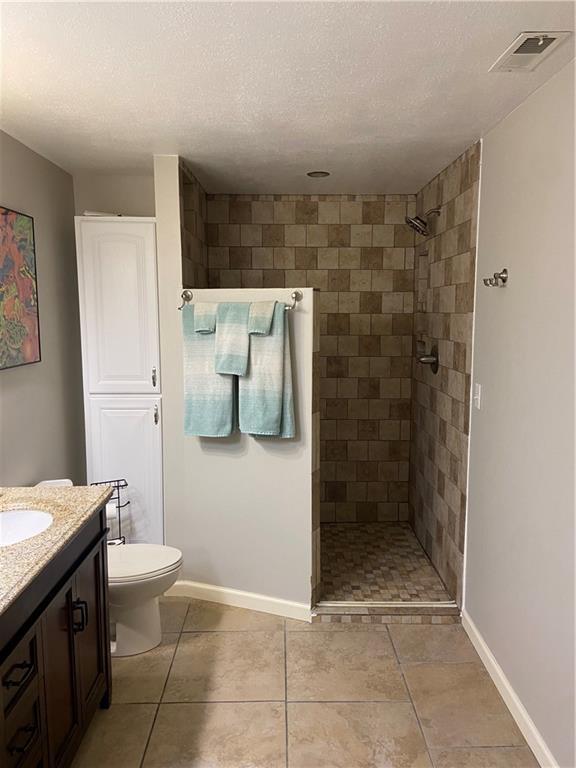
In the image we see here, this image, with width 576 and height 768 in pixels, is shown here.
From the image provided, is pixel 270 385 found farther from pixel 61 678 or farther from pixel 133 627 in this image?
pixel 61 678

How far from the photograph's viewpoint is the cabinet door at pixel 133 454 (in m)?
3.18

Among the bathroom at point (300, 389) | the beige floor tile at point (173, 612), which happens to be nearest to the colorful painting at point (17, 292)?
the bathroom at point (300, 389)

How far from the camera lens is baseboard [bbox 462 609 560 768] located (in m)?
1.96

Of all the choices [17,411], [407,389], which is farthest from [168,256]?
[407,389]

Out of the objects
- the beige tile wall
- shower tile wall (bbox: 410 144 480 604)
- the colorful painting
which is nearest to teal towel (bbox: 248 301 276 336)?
the beige tile wall

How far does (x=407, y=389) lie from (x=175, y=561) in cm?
211

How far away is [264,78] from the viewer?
192 cm

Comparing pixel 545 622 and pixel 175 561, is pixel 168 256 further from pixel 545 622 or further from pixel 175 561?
pixel 545 622

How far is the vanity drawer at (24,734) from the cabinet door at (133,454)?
1.65 meters

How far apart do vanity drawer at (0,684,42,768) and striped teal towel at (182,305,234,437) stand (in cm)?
148

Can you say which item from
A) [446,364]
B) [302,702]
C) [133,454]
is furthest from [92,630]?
[446,364]

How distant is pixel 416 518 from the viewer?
12.8 ft

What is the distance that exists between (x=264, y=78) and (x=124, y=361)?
5.67 feet

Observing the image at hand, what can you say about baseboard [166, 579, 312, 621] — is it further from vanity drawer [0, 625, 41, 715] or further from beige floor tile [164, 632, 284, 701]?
vanity drawer [0, 625, 41, 715]
